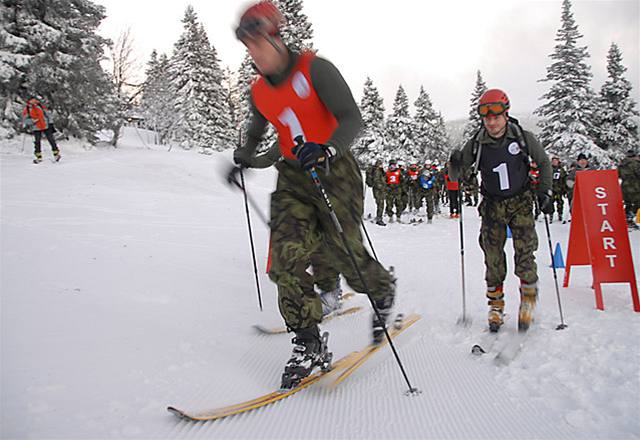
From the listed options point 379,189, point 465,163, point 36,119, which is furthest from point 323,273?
point 36,119

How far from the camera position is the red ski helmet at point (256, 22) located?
2547 millimetres

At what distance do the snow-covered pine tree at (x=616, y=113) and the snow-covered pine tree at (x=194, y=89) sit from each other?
32.9 metres

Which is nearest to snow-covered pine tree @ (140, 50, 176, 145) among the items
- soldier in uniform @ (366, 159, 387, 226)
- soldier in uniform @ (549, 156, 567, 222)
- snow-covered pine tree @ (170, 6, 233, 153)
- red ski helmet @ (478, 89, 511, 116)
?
snow-covered pine tree @ (170, 6, 233, 153)

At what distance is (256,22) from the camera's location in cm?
254

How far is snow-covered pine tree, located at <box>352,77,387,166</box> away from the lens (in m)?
40.5

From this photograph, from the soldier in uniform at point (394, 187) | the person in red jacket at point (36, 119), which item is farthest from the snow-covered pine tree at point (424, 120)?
the person in red jacket at point (36, 119)

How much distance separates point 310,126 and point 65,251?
3.38 m

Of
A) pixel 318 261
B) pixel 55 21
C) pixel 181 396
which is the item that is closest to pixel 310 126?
pixel 318 261

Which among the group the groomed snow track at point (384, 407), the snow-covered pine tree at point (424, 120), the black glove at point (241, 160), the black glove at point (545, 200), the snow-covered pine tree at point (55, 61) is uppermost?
the snow-covered pine tree at point (424, 120)

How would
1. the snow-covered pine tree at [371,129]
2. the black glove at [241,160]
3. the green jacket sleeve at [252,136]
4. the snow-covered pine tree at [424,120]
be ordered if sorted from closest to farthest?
the green jacket sleeve at [252,136] < the black glove at [241,160] < the snow-covered pine tree at [371,129] < the snow-covered pine tree at [424,120]

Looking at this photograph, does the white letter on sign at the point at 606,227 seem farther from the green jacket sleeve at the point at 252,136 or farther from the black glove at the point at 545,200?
the green jacket sleeve at the point at 252,136

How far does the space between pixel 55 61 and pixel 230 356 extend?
52.8ft

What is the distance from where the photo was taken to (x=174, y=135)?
40.6 metres

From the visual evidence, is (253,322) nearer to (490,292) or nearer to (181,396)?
(181,396)
